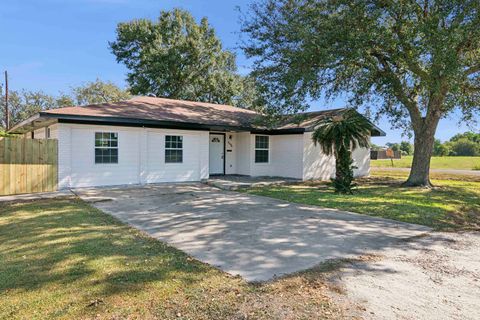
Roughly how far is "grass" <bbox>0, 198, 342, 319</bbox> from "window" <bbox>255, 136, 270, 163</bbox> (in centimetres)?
1180

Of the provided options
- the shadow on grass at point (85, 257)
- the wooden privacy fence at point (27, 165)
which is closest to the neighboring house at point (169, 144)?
the wooden privacy fence at point (27, 165)

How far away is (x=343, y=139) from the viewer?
10719 mm

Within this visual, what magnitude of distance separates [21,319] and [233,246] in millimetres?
3025

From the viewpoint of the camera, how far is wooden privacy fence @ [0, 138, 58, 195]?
33.7 feet

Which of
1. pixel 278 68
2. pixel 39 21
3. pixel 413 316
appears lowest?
pixel 413 316

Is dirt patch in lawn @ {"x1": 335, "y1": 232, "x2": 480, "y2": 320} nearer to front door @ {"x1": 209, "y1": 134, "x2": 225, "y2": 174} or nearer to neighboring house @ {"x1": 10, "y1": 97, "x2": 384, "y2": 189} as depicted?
neighboring house @ {"x1": 10, "y1": 97, "x2": 384, "y2": 189}

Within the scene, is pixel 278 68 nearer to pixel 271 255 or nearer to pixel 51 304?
pixel 271 255

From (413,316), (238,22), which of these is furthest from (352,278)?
(238,22)

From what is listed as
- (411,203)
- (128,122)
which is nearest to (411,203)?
(411,203)

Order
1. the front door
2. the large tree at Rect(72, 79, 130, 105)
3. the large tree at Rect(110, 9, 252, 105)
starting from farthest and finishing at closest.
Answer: the large tree at Rect(72, 79, 130, 105) → the large tree at Rect(110, 9, 252, 105) → the front door

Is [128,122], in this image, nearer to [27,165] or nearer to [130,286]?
[27,165]

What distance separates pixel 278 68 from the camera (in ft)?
43.6

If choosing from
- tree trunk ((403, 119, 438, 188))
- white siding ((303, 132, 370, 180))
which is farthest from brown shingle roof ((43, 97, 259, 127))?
tree trunk ((403, 119, 438, 188))

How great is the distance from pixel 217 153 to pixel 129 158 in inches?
198
